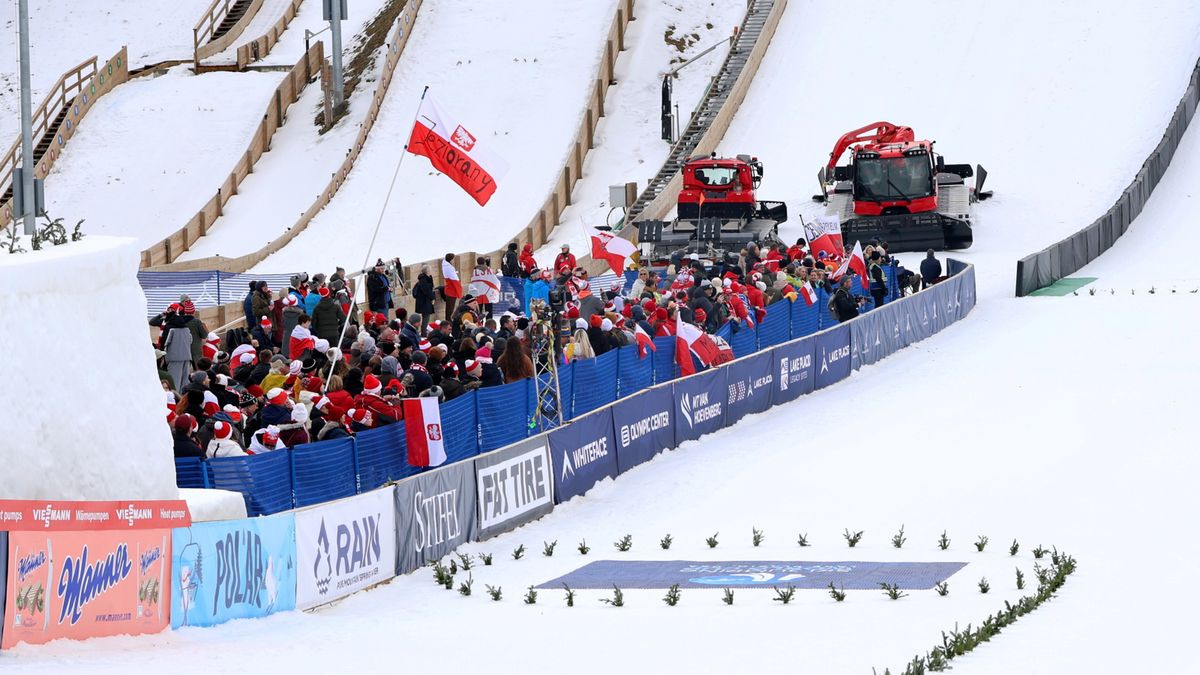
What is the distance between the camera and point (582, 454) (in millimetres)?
20797

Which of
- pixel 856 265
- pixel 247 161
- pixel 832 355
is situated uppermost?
pixel 247 161

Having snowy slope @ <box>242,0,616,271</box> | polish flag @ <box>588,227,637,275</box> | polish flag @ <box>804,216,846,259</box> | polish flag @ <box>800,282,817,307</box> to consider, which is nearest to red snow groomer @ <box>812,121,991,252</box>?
polish flag @ <box>804,216,846,259</box>

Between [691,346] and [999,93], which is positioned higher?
[999,93]

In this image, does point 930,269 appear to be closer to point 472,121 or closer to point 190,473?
point 472,121

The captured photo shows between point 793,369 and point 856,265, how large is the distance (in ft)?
14.0

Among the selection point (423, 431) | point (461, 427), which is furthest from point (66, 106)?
point (423, 431)

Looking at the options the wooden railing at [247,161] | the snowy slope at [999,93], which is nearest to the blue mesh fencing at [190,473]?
the wooden railing at [247,161]

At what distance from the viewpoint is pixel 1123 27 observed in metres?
51.1

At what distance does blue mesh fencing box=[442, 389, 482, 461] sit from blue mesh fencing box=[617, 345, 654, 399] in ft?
11.7

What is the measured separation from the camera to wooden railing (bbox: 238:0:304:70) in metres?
55.1

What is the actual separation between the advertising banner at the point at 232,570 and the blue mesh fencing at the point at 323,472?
1.28 m

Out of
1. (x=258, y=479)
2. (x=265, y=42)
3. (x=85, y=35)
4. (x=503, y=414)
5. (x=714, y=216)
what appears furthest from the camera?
(x=85, y=35)

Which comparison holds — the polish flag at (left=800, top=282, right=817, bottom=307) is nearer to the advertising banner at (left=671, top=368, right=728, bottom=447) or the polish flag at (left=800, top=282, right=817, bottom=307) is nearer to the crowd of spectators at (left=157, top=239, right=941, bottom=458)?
the crowd of spectators at (left=157, top=239, right=941, bottom=458)

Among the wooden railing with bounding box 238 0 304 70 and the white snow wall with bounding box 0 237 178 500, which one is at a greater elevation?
the wooden railing with bounding box 238 0 304 70
